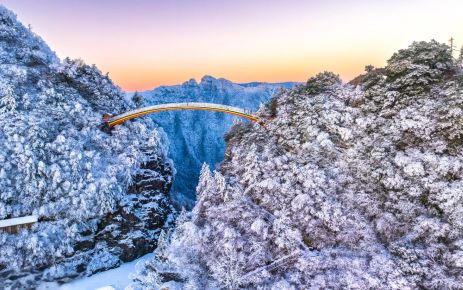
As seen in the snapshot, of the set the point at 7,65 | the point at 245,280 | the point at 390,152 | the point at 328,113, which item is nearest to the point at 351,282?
the point at 245,280

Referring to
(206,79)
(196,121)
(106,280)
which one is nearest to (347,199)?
(106,280)

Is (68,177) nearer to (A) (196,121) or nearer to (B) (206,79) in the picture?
(A) (196,121)

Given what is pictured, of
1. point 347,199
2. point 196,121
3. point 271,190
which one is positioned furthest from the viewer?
point 196,121

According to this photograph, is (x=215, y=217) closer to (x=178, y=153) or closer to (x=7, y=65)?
(x=7, y=65)

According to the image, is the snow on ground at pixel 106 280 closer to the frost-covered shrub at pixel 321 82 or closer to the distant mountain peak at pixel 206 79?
the frost-covered shrub at pixel 321 82

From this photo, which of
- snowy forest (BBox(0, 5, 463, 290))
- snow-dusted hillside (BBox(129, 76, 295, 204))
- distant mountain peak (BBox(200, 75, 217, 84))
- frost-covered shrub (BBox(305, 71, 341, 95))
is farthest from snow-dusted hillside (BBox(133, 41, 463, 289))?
distant mountain peak (BBox(200, 75, 217, 84))

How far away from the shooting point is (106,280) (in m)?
40.1

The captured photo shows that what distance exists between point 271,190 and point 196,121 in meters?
109

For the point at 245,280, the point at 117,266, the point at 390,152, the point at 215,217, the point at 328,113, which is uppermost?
the point at 328,113

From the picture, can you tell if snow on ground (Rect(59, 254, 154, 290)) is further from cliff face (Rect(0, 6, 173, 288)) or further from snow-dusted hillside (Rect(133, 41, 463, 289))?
snow-dusted hillside (Rect(133, 41, 463, 289))

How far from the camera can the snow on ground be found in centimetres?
3834

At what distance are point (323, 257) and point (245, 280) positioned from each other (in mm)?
7016

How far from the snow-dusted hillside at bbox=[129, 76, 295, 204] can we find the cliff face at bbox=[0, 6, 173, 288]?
63.2 metres

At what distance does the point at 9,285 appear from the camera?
120 feet
